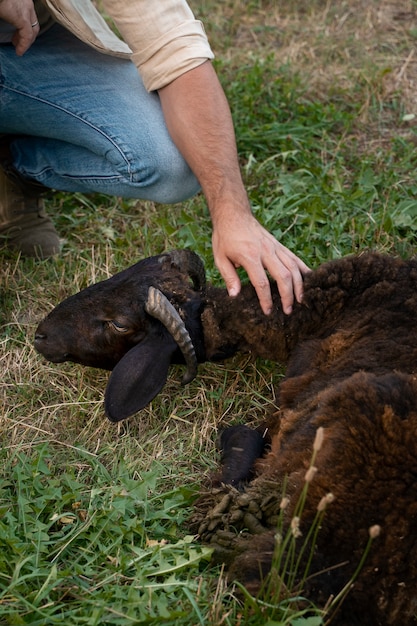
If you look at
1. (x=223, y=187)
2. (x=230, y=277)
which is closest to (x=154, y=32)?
(x=223, y=187)

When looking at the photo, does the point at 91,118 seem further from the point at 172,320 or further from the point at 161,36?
the point at 172,320

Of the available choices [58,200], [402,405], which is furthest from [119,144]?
[402,405]

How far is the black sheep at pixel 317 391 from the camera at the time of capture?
3.11 meters

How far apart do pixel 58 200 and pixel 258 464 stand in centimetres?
295

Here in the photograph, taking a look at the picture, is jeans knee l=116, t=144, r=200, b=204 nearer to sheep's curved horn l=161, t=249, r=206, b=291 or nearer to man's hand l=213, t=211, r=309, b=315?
sheep's curved horn l=161, t=249, r=206, b=291

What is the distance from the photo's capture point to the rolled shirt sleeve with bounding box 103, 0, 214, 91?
4.81m

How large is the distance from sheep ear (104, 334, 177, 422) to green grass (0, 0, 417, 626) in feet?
0.86

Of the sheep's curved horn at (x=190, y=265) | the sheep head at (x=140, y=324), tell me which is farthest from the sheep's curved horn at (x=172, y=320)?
the sheep's curved horn at (x=190, y=265)

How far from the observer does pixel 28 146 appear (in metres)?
5.51

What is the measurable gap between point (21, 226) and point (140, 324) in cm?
161

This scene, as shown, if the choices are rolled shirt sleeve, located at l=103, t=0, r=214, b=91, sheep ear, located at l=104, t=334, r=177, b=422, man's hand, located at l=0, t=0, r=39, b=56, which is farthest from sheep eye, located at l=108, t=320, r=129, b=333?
man's hand, located at l=0, t=0, r=39, b=56

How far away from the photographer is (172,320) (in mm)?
4219

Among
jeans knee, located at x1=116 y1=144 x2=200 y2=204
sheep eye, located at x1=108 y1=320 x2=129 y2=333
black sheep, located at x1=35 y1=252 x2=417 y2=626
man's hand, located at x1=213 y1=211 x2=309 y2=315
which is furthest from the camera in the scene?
jeans knee, located at x1=116 y1=144 x2=200 y2=204

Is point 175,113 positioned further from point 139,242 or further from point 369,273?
point 369,273
